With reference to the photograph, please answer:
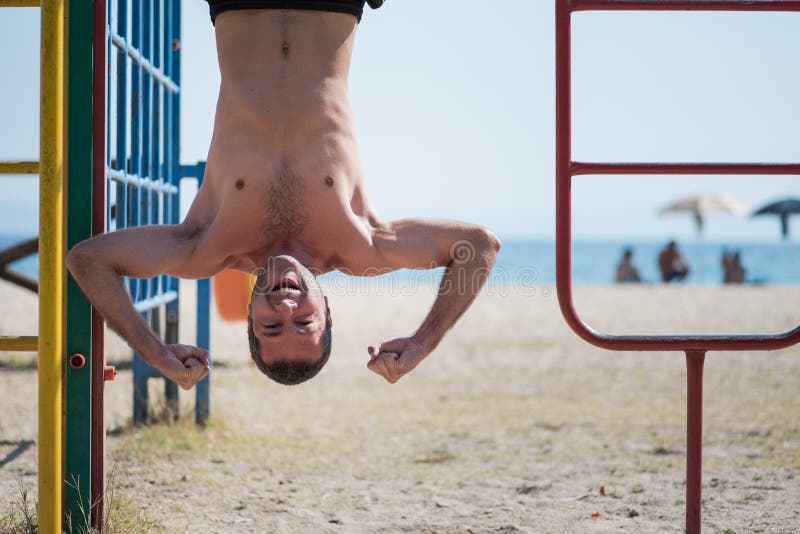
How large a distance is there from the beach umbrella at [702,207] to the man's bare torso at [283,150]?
2094 centimetres

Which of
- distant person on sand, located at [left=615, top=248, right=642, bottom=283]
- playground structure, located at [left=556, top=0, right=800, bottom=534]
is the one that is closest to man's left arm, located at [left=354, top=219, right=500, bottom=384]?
playground structure, located at [left=556, top=0, right=800, bottom=534]

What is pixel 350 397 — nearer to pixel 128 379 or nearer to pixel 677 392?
pixel 128 379

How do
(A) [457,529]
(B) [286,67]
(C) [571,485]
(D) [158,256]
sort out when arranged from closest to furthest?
(D) [158,256] < (B) [286,67] < (A) [457,529] < (C) [571,485]

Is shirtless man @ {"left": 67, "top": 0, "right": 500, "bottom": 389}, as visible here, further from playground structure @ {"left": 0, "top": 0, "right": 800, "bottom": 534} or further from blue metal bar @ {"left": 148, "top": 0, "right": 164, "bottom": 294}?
blue metal bar @ {"left": 148, "top": 0, "right": 164, "bottom": 294}

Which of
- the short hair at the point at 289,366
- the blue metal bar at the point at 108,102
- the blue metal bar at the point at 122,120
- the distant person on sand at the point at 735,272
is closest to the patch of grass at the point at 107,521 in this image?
the short hair at the point at 289,366

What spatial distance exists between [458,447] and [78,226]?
2844 mm

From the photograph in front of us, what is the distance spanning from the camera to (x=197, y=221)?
309 centimetres

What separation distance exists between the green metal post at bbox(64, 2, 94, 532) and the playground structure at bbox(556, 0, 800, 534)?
5.25 feet

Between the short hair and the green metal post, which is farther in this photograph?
the green metal post

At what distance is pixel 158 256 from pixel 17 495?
1.57m

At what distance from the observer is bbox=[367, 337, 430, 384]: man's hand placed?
9.10ft

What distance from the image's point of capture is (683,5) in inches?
112

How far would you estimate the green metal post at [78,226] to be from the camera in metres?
2.94

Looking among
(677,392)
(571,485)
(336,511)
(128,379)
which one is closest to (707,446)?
(571,485)
